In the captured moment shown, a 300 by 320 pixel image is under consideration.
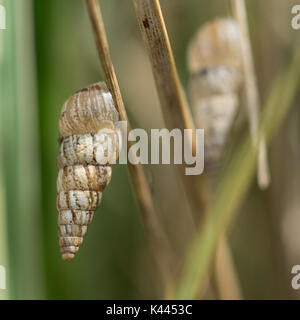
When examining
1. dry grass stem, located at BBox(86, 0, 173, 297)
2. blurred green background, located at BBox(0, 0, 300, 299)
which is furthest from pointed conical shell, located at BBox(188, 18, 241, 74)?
dry grass stem, located at BBox(86, 0, 173, 297)

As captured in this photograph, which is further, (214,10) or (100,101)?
(214,10)

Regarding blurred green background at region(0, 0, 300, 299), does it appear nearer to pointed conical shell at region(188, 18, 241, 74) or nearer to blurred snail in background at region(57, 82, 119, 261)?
pointed conical shell at region(188, 18, 241, 74)

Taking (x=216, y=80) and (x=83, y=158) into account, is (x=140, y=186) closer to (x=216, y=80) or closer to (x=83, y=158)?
(x=83, y=158)

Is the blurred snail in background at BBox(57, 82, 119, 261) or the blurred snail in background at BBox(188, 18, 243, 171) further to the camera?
the blurred snail in background at BBox(188, 18, 243, 171)

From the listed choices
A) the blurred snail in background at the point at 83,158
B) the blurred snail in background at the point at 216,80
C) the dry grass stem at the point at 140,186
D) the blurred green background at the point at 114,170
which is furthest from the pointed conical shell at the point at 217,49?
the blurred snail in background at the point at 83,158
